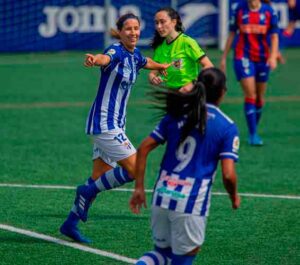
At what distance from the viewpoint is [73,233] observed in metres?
10.7

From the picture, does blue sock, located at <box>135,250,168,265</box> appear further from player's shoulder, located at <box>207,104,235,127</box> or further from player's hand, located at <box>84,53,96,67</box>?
player's hand, located at <box>84,53,96,67</box>

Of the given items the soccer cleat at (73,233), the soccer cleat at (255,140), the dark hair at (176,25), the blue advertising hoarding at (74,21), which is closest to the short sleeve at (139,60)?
the soccer cleat at (73,233)

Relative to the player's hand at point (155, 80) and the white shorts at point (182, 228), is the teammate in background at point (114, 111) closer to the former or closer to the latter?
the player's hand at point (155, 80)

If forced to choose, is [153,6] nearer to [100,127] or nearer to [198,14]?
[198,14]

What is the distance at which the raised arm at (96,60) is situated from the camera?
999cm

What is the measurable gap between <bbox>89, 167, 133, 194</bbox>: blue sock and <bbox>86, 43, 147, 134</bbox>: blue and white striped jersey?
0.47 metres

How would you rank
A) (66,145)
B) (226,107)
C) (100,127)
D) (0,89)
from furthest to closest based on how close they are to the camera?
(0,89), (226,107), (66,145), (100,127)

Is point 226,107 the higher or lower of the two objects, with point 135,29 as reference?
lower

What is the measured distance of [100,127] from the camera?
10734 millimetres

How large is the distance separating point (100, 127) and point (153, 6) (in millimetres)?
22044

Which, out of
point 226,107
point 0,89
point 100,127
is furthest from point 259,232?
point 0,89

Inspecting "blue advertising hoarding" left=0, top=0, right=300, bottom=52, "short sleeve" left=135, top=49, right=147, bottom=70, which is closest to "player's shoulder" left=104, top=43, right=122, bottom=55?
"short sleeve" left=135, top=49, right=147, bottom=70

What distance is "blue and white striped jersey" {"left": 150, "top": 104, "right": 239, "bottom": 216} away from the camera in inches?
312

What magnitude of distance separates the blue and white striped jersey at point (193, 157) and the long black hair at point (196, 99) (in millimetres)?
52
